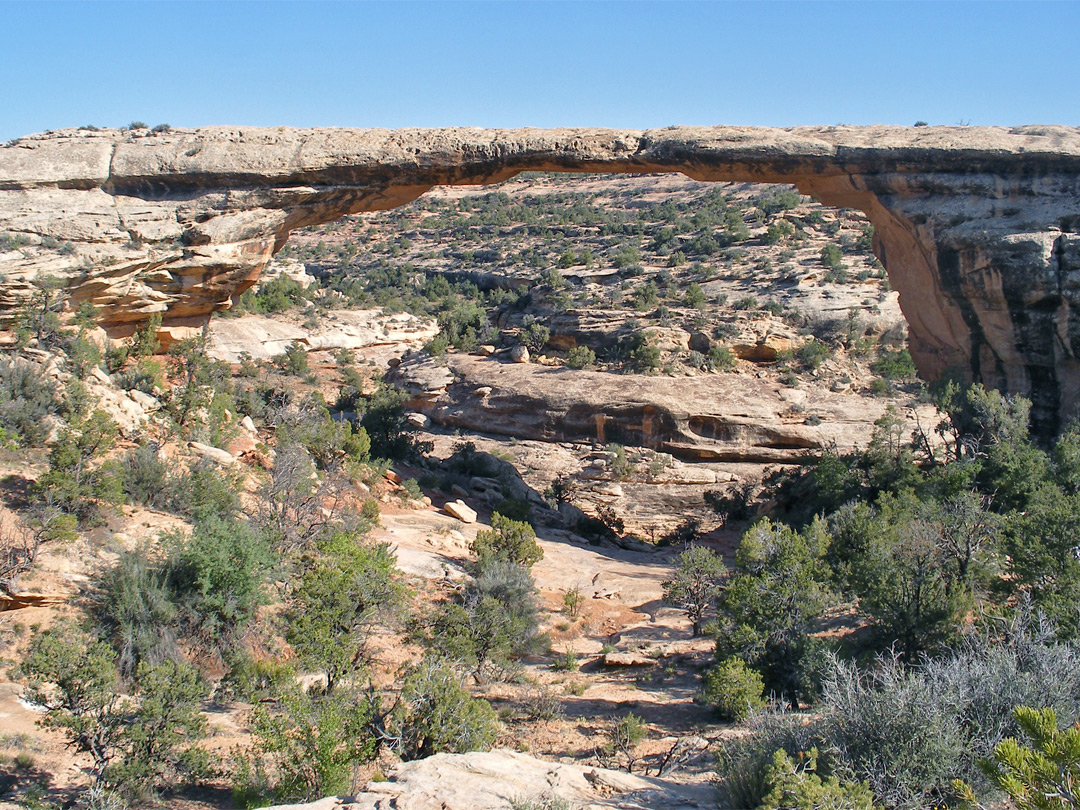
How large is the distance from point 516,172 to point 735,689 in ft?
34.4

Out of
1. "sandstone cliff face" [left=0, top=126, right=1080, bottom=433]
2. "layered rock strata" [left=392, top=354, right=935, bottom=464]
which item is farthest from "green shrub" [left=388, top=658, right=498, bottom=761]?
"layered rock strata" [left=392, top=354, right=935, bottom=464]

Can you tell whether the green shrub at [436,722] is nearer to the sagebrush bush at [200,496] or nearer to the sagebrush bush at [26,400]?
the sagebrush bush at [200,496]

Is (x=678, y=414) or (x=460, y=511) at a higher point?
(x=678, y=414)

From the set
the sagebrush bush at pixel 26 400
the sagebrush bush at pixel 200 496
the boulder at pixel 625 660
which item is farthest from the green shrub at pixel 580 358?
the sagebrush bush at pixel 26 400

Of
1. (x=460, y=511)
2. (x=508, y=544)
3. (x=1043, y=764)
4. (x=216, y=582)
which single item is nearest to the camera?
(x=1043, y=764)

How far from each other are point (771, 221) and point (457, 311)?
14817 millimetres

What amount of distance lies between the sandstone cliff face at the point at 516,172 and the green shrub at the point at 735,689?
960 centimetres

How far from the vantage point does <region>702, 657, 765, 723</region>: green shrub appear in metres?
7.24

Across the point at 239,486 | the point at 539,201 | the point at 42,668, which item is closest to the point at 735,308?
the point at 239,486

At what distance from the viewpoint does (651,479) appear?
19891mm

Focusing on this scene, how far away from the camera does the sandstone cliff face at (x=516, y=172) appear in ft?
42.3

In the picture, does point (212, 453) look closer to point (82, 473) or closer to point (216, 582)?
point (82, 473)

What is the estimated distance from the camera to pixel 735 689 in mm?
7328

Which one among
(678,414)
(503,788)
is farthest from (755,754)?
(678,414)
